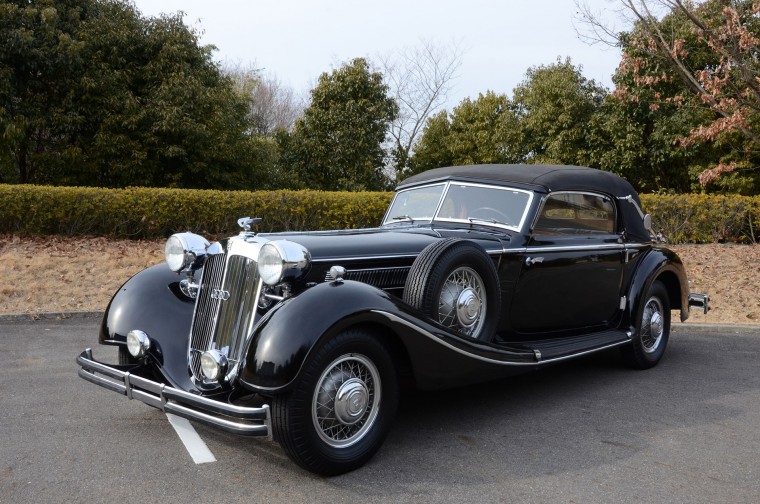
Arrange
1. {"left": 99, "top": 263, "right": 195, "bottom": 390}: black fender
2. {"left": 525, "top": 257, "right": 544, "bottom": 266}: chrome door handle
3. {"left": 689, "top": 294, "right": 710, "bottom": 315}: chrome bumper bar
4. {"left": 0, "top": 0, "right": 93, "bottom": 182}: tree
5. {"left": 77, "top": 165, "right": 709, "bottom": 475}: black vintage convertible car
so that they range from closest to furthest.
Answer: {"left": 77, "top": 165, "right": 709, "bottom": 475}: black vintage convertible car, {"left": 99, "top": 263, "right": 195, "bottom": 390}: black fender, {"left": 525, "top": 257, "right": 544, "bottom": 266}: chrome door handle, {"left": 689, "top": 294, "right": 710, "bottom": 315}: chrome bumper bar, {"left": 0, "top": 0, "right": 93, "bottom": 182}: tree

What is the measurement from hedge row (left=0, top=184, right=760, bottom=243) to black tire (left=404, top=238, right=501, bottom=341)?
6.87 m

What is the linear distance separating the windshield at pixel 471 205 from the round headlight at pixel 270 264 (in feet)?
6.74

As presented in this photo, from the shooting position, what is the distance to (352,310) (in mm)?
3436

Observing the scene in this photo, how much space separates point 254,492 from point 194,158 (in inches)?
525

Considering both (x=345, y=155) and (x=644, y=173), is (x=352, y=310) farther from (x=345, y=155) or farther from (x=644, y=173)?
(x=644, y=173)

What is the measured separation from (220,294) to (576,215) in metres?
3.13

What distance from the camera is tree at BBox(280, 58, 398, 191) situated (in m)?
19.7

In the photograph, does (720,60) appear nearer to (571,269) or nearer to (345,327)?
(571,269)

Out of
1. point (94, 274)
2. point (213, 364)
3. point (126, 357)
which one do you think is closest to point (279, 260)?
point (213, 364)

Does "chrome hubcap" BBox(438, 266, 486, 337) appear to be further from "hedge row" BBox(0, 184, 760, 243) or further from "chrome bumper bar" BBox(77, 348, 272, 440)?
"hedge row" BBox(0, 184, 760, 243)

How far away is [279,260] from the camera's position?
11.8ft

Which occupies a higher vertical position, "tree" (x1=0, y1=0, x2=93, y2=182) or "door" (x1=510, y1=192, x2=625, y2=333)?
"tree" (x1=0, y1=0, x2=93, y2=182)

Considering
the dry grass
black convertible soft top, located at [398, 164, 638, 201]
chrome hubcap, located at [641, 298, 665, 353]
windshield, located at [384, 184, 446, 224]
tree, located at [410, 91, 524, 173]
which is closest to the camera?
black convertible soft top, located at [398, 164, 638, 201]

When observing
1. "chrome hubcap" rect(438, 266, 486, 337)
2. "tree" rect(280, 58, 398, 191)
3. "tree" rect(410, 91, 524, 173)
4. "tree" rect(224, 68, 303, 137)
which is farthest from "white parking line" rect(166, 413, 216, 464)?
"tree" rect(224, 68, 303, 137)
